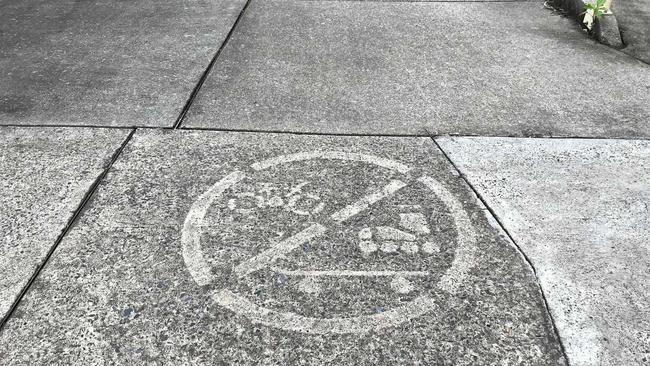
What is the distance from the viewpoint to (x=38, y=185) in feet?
10.3

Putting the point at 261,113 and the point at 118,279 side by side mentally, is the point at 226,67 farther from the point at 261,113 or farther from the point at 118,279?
the point at 118,279

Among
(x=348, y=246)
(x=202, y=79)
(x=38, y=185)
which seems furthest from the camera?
(x=202, y=79)

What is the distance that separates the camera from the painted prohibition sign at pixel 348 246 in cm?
233

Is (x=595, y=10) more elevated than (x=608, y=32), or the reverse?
(x=595, y=10)

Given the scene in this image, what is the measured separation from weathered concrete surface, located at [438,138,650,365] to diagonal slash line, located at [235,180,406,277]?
21.6 inches

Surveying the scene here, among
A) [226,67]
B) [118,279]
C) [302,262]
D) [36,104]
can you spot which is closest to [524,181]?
[302,262]

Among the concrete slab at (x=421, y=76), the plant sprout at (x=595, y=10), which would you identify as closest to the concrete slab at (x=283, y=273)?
the concrete slab at (x=421, y=76)

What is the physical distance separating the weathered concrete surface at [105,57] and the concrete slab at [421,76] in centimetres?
28

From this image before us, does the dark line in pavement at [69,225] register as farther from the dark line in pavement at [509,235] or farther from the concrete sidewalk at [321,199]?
the dark line in pavement at [509,235]

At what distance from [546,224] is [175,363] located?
199 cm

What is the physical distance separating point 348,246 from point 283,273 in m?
0.36

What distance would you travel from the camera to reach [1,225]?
2.84m

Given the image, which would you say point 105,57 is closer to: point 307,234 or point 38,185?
point 38,185

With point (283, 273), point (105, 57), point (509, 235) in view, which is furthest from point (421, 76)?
point (105, 57)
